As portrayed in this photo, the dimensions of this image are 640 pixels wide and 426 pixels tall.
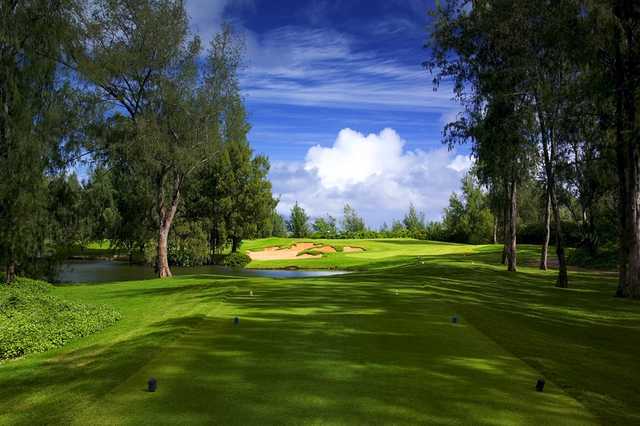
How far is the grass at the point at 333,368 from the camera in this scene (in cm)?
541

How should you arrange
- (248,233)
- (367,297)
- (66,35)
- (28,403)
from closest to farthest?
(28,403) → (367,297) → (66,35) → (248,233)

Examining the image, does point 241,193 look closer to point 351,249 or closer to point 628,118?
point 351,249

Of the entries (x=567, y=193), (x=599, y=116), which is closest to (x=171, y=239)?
(x=567, y=193)

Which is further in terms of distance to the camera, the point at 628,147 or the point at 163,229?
the point at 163,229

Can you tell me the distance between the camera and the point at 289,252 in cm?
6444

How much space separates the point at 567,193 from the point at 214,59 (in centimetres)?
2494

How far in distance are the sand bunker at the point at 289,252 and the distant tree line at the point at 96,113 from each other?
2672cm

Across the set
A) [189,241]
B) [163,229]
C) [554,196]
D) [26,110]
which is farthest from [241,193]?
[554,196]

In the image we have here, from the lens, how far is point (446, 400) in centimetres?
570

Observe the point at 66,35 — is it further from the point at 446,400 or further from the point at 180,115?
the point at 446,400

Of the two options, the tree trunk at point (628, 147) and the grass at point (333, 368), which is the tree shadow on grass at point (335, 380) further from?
the tree trunk at point (628, 147)

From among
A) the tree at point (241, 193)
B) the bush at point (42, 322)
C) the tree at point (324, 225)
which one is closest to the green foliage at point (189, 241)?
the tree at point (241, 193)

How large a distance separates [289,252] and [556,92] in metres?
45.6

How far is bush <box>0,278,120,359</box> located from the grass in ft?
1.60
